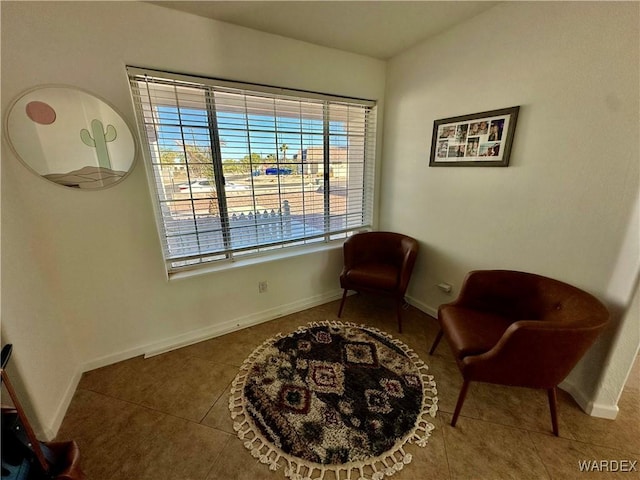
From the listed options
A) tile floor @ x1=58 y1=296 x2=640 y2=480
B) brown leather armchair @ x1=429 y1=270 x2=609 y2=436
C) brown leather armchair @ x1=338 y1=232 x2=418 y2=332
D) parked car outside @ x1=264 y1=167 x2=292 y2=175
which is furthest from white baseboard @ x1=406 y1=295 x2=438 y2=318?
parked car outside @ x1=264 y1=167 x2=292 y2=175

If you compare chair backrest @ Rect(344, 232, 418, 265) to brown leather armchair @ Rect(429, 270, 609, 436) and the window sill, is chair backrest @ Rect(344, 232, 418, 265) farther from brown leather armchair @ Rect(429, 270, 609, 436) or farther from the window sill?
brown leather armchair @ Rect(429, 270, 609, 436)

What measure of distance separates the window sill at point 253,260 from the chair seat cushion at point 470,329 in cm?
126

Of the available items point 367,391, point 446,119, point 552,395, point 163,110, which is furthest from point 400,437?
point 163,110

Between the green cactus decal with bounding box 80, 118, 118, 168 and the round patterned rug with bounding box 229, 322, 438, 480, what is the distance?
168 cm

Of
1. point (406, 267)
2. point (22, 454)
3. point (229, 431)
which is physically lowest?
point (229, 431)

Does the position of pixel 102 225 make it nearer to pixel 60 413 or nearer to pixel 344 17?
pixel 60 413

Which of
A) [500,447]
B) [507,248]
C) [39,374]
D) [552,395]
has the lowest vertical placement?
[500,447]

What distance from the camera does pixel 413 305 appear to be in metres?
2.66

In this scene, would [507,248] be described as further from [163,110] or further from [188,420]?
[163,110]

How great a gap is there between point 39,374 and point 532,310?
2.90 m

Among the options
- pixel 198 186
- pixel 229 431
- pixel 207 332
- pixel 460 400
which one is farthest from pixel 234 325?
pixel 460 400

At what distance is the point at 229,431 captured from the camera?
4.69 ft

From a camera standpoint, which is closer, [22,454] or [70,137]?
[22,454]

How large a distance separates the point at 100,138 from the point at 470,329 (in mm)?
2568
